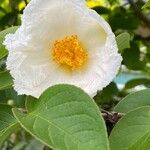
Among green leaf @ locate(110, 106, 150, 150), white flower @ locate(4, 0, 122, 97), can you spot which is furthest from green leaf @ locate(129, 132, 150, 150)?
white flower @ locate(4, 0, 122, 97)

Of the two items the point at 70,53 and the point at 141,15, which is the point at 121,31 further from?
the point at 70,53

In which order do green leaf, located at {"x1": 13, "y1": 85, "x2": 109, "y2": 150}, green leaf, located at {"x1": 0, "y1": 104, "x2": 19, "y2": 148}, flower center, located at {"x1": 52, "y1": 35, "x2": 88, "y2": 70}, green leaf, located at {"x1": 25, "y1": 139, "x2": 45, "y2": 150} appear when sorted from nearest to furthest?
green leaf, located at {"x1": 13, "y1": 85, "x2": 109, "y2": 150}
green leaf, located at {"x1": 0, "y1": 104, "x2": 19, "y2": 148}
flower center, located at {"x1": 52, "y1": 35, "x2": 88, "y2": 70}
green leaf, located at {"x1": 25, "y1": 139, "x2": 45, "y2": 150}

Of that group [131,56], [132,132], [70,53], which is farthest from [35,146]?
[132,132]

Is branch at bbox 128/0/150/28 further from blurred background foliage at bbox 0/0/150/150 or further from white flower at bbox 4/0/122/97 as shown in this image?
white flower at bbox 4/0/122/97

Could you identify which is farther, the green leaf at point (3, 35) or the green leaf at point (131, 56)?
the green leaf at point (131, 56)

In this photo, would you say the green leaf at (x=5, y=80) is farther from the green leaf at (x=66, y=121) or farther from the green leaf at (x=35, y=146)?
the green leaf at (x=35, y=146)

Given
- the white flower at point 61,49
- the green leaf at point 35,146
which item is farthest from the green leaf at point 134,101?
the green leaf at point 35,146
